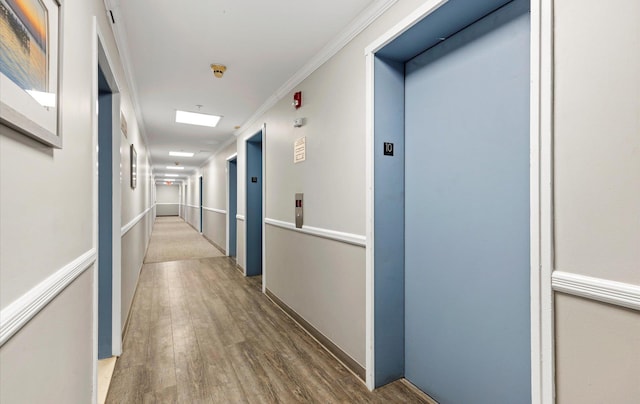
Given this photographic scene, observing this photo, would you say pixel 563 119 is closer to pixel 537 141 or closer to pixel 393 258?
pixel 537 141

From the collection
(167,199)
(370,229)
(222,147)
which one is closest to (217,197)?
(222,147)

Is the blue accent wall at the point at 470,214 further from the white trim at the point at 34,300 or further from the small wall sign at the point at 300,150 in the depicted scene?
the white trim at the point at 34,300

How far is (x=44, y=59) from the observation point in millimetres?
831

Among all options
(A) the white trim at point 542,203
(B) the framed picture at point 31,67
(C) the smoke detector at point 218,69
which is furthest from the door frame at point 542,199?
(C) the smoke detector at point 218,69

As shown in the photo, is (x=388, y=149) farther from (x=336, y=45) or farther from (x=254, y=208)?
(x=254, y=208)

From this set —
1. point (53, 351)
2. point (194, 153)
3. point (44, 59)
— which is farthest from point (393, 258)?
point (194, 153)

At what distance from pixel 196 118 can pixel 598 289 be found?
4.77 meters

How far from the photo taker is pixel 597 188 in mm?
932

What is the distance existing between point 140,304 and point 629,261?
13.5ft

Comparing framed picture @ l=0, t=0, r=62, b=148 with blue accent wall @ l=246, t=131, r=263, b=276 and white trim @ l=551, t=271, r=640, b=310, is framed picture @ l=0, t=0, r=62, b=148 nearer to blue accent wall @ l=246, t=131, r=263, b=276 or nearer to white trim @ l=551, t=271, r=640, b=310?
white trim @ l=551, t=271, r=640, b=310

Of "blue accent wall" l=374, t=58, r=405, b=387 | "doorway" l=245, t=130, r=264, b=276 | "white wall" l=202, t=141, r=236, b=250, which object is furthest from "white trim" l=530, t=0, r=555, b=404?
"white wall" l=202, t=141, r=236, b=250

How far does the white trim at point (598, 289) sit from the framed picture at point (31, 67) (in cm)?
161

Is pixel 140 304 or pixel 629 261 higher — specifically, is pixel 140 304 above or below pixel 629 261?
below

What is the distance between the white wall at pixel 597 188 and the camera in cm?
87
